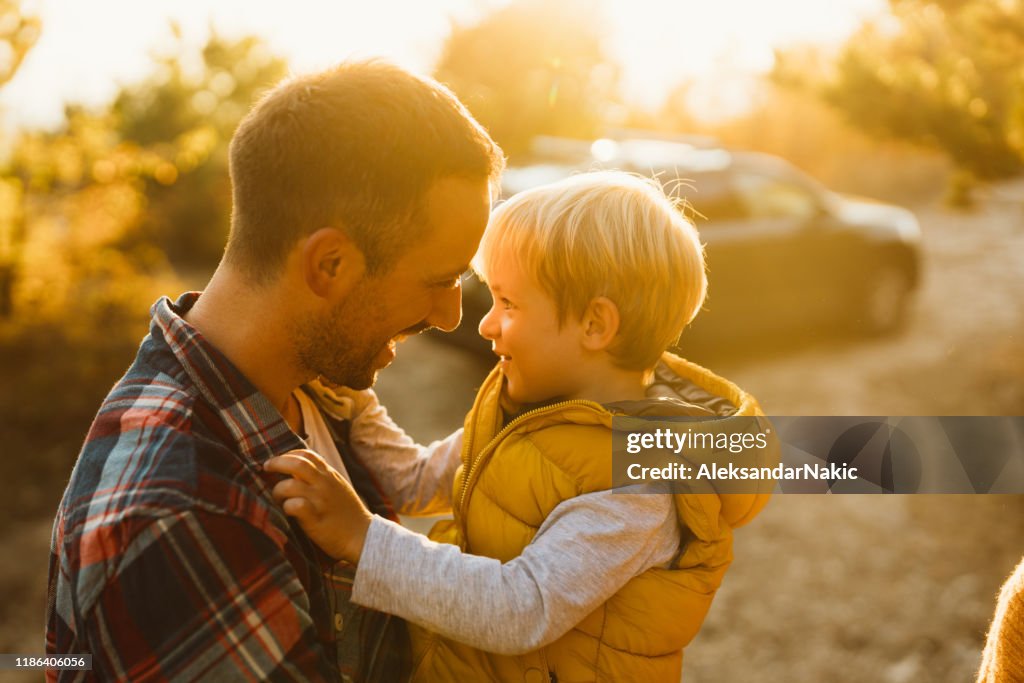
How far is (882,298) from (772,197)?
1664 millimetres

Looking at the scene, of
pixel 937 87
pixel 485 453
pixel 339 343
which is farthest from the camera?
pixel 937 87

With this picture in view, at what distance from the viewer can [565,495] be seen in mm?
1787

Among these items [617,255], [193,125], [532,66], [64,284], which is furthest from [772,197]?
[193,125]

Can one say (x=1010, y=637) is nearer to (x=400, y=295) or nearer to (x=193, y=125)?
(x=400, y=295)

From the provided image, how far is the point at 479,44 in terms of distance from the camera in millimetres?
15609

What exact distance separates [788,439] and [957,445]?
2074 mm

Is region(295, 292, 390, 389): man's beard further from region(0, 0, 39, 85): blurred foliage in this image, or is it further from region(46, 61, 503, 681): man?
region(0, 0, 39, 85): blurred foliage

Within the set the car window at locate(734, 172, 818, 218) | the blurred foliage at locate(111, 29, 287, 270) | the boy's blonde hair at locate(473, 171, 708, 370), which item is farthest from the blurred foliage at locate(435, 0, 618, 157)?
the boy's blonde hair at locate(473, 171, 708, 370)

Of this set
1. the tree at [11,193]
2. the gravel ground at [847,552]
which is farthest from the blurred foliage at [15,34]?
the gravel ground at [847,552]

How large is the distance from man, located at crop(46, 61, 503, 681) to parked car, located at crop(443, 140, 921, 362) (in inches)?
208

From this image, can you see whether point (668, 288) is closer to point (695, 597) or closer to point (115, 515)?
point (695, 597)

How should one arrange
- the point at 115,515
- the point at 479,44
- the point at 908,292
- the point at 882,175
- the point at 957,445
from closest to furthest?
the point at 115,515 < the point at 957,445 < the point at 908,292 < the point at 479,44 < the point at 882,175

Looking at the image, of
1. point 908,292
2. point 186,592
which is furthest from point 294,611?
point 908,292

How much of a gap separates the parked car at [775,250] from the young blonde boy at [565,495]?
16.4ft
